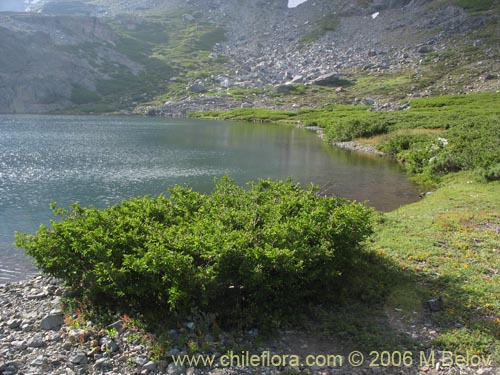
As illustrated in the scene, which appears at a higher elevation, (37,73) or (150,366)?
(37,73)

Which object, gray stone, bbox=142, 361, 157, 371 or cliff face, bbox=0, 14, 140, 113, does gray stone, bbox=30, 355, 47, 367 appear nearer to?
gray stone, bbox=142, 361, 157, 371

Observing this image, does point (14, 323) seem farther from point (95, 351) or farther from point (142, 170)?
point (142, 170)

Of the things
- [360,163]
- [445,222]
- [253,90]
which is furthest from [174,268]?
[253,90]

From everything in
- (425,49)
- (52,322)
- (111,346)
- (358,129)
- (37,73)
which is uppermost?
(425,49)

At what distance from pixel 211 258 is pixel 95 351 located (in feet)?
12.6

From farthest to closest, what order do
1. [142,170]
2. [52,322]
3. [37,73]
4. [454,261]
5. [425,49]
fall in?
[425,49], [37,73], [142,170], [454,261], [52,322]

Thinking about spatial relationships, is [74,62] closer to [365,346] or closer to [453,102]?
[453,102]

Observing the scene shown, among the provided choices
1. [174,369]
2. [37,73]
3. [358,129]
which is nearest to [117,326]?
[174,369]

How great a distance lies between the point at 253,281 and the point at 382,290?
16.3 ft

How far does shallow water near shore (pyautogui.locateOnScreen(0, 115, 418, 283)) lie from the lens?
31.6 meters

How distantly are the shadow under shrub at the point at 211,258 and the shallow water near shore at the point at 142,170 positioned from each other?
7.36 metres

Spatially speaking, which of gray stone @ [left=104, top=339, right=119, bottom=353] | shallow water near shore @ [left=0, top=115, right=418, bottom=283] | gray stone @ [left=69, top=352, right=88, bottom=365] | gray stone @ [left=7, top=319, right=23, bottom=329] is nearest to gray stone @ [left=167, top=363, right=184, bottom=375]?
gray stone @ [left=104, top=339, right=119, bottom=353]

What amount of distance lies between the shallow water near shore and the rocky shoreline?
7.57 meters

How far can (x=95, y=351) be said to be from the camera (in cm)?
1062
